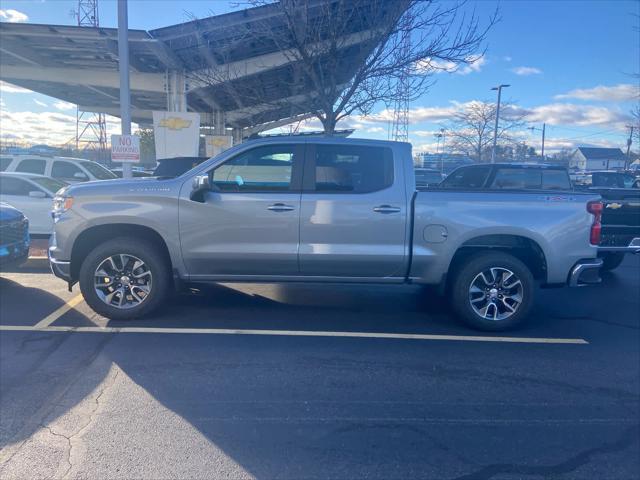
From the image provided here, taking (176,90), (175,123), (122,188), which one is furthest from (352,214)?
(176,90)

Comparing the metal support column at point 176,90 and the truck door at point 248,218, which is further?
the metal support column at point 176,90

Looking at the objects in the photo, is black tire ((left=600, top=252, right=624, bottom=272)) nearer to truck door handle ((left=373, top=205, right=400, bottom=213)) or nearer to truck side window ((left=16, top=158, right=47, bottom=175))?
truck door handle ((left=373, top=205, right=400, bottom=213))

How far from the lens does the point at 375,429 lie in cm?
345

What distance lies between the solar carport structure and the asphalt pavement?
708 centimetres

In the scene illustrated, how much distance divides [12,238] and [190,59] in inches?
503

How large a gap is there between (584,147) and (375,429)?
58.7 m

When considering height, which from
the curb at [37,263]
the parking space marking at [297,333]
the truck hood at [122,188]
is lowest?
the parking space marking at [297,333]

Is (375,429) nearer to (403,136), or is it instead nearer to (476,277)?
(476,277)

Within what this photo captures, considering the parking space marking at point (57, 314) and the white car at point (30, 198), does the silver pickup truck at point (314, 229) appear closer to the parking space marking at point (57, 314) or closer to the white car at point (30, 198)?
the parking space marking at point (57, 314)

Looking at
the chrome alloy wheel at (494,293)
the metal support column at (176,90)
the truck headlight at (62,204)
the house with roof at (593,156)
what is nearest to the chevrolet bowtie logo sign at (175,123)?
the metal support column at (176,90)

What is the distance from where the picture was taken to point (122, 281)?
5.44 metres

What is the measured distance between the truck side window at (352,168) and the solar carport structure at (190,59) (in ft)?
Answer: 18.0

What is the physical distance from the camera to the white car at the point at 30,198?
9.84 m

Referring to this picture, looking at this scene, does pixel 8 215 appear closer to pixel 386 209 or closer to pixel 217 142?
A: pixel 386 209
